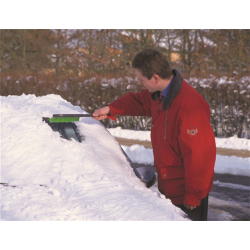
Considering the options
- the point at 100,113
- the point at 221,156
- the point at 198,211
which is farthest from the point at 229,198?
the point at 100,113

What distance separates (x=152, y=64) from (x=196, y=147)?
25.3 inches

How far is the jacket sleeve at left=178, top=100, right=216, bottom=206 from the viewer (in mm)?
2498

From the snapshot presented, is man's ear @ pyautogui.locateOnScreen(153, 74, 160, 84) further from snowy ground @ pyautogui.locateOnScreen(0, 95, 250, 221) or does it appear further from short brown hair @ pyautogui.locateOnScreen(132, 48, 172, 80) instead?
snowy ground @ pyautogui.locateOnScreen(0, 95, 250, 221)

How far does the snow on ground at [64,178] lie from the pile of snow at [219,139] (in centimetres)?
629

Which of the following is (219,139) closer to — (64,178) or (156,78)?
(156,78)

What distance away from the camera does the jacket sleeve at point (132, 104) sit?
325 cm

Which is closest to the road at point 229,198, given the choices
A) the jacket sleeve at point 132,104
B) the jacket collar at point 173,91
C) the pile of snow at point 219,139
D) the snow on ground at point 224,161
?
the snow on ground at point 224,161

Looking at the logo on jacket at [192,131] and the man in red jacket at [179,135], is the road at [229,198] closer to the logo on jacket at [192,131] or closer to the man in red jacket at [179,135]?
the man in red jacket at [179,135]

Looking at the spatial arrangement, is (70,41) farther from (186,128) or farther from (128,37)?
(186,128)

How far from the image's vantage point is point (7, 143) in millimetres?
2443

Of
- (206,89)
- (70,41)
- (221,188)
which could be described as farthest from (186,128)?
(70,41)

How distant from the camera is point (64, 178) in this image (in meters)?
2.27

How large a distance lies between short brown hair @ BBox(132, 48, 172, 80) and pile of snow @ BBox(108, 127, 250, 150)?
632 cm

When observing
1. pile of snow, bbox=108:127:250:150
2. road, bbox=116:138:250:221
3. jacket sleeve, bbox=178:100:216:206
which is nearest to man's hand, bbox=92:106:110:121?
jacket sleeve, bbox=178:100:216:206
